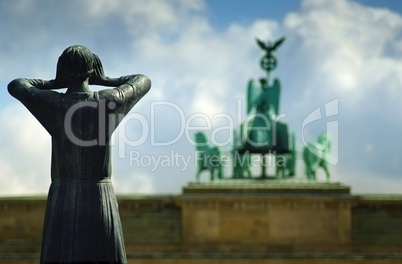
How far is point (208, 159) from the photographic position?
123 feet

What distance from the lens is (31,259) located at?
35719mm

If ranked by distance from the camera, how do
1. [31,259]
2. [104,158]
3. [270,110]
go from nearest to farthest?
[104,158], [31,259], [270,110]

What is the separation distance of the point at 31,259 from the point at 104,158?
30487 millimetres

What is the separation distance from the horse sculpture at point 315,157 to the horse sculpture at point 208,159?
361 cm

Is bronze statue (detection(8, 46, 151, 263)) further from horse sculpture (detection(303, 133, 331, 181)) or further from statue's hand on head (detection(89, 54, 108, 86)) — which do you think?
horse sculpture (detection(303, 133, 331, 181))

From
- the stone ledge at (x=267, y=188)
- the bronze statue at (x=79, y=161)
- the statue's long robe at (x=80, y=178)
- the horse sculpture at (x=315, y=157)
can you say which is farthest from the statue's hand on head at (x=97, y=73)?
the horse sculpture at (x=315, y=157)

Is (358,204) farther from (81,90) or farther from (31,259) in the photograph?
(81,90)

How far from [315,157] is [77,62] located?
105 feet

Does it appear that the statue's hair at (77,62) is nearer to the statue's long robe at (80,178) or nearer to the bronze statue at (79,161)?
the bronze statue at (79,161)

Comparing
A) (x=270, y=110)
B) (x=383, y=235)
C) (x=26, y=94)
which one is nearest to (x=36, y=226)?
(x=270, y=110)

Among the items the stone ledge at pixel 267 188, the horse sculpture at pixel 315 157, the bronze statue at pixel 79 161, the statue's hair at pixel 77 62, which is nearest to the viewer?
the bronze statue at pixel 79 161

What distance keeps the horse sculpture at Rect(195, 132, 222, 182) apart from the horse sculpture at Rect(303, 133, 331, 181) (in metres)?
3.61

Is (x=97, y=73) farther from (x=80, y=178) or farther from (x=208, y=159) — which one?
(x=208, y=159)

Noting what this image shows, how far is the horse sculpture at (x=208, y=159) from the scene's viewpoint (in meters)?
37.6
